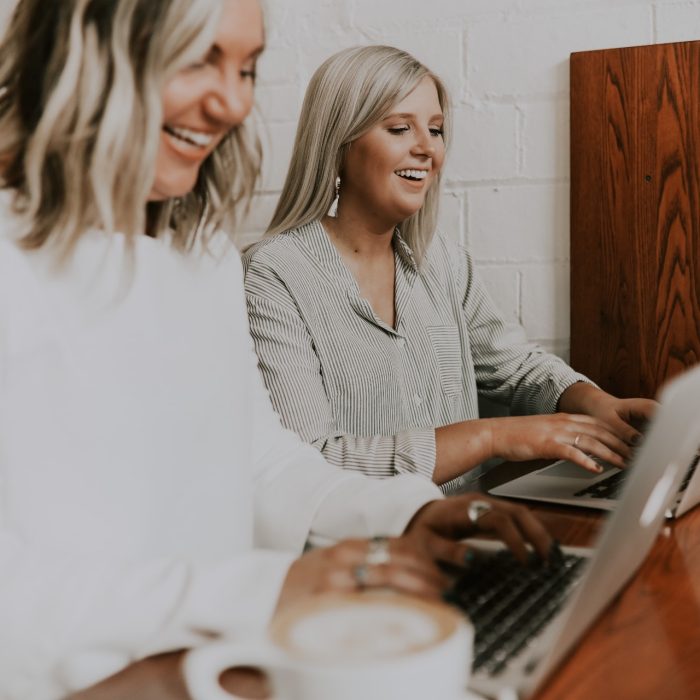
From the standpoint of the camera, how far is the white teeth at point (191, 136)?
687mm

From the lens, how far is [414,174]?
4.88 feet

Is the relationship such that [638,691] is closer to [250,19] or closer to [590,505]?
[590,505]

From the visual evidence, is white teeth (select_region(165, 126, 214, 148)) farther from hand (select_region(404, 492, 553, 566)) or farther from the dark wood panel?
the dark wood panel

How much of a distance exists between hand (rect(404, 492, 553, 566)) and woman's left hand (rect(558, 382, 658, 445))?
461mm

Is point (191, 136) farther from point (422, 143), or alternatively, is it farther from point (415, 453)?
point (422, 143)

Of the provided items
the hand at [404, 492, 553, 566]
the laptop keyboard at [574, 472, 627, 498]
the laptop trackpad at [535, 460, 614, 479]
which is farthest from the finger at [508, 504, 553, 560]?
the laptop trackpad at [535, 460, 614, 479]

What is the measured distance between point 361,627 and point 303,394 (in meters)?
0.90

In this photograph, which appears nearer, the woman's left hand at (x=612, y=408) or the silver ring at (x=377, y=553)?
the silver ring at (x=377, y=553)

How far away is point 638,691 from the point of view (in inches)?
20.0

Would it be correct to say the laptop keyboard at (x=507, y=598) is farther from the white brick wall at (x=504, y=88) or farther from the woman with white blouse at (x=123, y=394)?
the white brick wall at (x=504, y=88)

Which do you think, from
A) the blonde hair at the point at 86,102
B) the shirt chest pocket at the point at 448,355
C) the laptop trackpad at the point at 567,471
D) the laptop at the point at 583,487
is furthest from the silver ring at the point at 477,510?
the shirt chest pocket at the point at 448,355

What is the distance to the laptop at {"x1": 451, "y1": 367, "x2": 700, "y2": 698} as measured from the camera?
0.49m

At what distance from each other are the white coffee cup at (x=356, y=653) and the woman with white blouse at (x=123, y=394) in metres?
0.12

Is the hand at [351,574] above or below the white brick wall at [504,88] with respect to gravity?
below
